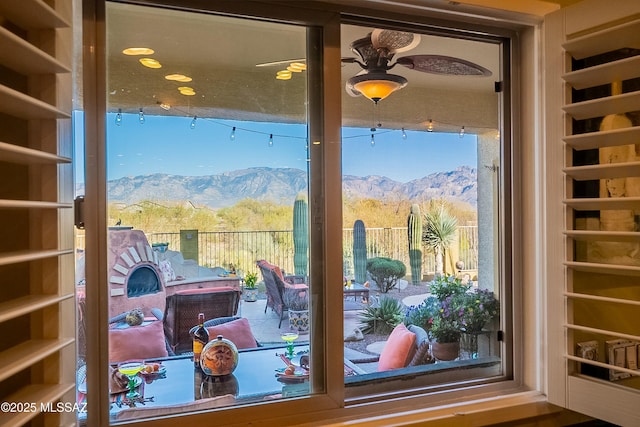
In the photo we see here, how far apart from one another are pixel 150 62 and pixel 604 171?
1496 millimetres

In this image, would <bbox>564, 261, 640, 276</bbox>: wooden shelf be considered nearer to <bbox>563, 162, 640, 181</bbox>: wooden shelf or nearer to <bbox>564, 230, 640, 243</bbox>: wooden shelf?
<bbox>564, 230, 640, 243</bbox>: wooden shelf

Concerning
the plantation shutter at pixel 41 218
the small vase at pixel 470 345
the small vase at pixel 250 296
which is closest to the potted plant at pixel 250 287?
the small vase at pixel 250 296

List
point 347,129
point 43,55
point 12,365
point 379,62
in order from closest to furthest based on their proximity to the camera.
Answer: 1. point 12,365
2. point 43,55
3. point 347,129
4. point 379,62

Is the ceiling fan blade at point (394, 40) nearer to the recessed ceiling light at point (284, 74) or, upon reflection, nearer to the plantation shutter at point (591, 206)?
the recessed ceiling light at point (284, 74)

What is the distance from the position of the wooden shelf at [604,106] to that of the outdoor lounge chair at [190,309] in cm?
129

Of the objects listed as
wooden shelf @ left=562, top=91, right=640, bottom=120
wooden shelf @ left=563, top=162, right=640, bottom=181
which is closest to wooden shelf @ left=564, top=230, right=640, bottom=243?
wooden shelf @ left=563, top=162, right=640, bottom=181

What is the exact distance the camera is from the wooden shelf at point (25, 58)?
36.7 inches

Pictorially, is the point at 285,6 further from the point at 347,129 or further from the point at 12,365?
the point at 12,365

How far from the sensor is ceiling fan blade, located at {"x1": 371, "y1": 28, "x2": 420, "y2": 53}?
1.71 metres

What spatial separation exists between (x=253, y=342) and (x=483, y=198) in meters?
1.09

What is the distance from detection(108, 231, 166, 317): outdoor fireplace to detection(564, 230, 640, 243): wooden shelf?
1.38 metres

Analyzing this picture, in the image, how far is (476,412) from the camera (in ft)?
5.11

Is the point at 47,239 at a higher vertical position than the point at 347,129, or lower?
lower

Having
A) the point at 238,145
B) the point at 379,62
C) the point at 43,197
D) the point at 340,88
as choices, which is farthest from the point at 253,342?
the point at 379,62
